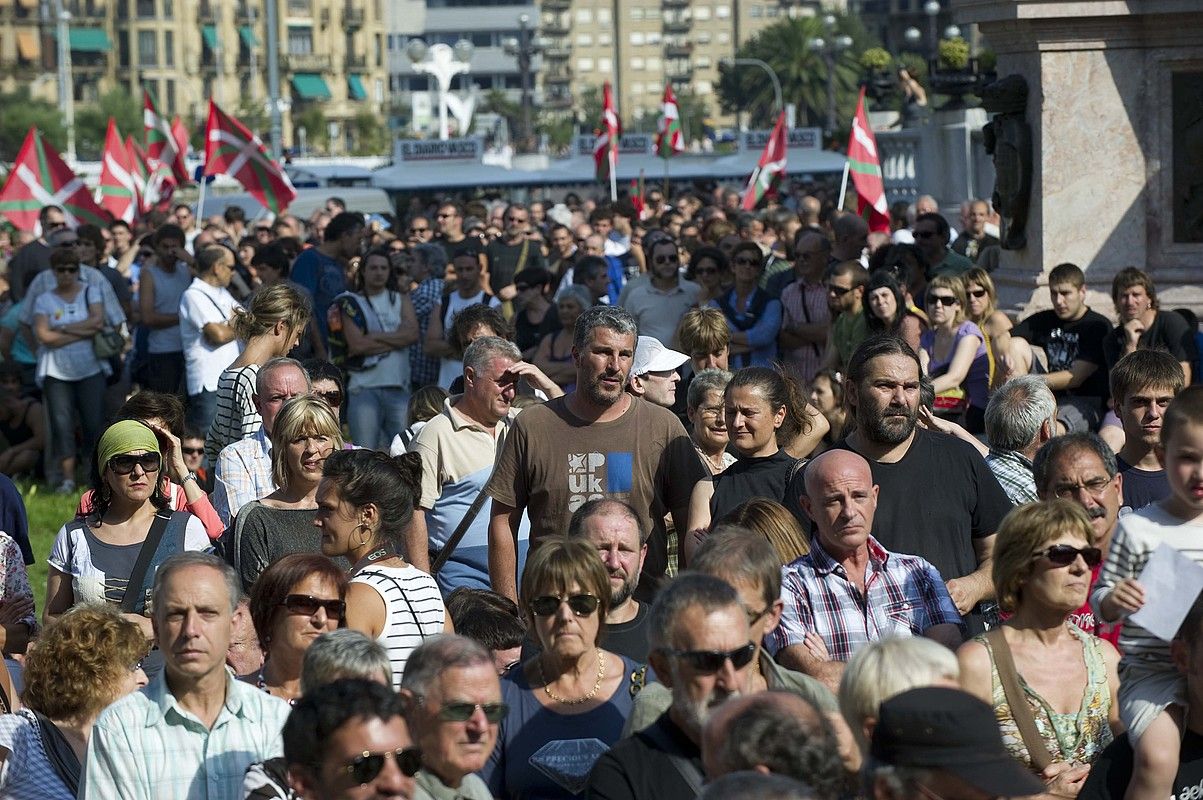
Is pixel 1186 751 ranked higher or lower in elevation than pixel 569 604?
lower

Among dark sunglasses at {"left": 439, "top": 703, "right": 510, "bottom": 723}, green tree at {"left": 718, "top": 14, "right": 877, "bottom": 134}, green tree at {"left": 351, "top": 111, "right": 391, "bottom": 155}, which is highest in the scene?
green tree at {"left": 718, "top": 14, "right": 877, "bottom": 134}

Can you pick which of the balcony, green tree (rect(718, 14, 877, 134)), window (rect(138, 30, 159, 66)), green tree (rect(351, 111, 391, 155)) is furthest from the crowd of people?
the balcony

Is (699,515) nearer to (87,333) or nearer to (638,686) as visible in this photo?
(638,686)

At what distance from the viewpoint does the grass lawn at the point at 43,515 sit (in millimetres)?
11703

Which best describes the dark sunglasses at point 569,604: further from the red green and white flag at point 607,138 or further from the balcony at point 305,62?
the balcony at point 305,62

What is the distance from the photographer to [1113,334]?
10.1 meters

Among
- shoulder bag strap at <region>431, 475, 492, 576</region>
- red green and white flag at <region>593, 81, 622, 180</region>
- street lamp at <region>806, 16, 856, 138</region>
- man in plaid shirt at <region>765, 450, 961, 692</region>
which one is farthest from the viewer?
street lamp at <region>806, 16, 856, 138</region>

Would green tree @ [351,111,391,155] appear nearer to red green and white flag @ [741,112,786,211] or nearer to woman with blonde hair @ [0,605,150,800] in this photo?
red green and white flag @ [741,112,786,211]

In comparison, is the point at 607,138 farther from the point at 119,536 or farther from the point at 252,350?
the point at 119,536

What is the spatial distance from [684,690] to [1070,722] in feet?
3.88

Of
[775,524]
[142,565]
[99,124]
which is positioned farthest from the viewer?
[99,124]

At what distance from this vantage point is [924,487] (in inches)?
256

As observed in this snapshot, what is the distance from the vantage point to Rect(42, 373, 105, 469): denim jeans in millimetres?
13852

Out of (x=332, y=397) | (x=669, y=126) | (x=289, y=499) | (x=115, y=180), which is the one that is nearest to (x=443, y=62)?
(x=669, y=126)
